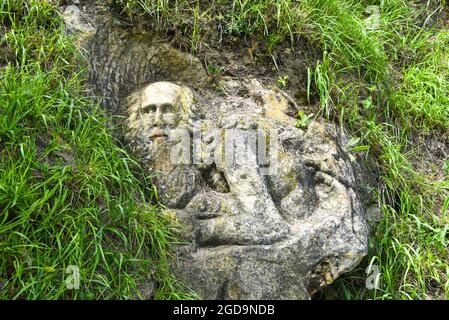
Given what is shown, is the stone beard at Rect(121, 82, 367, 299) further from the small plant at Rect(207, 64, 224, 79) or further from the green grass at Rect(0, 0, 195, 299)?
the small plant at Rect(207, 64, 224, 79)

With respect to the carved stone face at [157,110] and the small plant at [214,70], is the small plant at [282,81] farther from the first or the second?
the carved stone face at [157,110]

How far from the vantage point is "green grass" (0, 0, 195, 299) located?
250cm

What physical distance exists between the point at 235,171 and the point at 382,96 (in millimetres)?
1547

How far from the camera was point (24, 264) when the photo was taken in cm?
247

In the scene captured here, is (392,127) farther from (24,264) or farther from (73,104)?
(24,264)

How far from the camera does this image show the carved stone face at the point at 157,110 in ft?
10.2

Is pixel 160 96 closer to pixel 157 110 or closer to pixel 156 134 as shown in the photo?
pixel 157 110

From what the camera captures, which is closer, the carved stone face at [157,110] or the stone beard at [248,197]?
the stone beard at [248,197]

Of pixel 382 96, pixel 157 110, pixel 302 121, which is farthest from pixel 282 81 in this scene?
pixel 157 110

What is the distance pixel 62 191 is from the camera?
2689 mm

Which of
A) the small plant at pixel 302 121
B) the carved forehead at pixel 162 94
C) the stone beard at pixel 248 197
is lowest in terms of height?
the stone beard at pixel 248 197

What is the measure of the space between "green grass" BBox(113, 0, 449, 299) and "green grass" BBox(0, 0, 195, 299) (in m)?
0.72

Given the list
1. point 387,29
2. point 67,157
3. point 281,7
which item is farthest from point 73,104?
point 387,29

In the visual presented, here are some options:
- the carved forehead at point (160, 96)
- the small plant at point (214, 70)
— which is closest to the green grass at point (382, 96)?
the small plant at point (214, 70)
